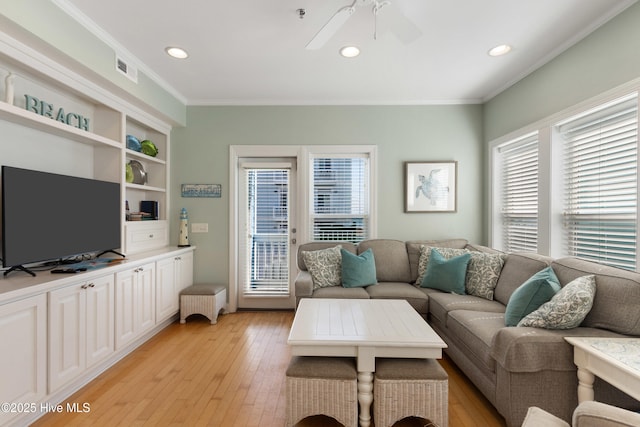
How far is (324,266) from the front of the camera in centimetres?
330

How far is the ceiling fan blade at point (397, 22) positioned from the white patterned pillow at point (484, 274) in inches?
83.3

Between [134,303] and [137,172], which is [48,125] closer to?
[137,172]

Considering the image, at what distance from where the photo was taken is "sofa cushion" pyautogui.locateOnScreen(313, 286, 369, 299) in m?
2.98

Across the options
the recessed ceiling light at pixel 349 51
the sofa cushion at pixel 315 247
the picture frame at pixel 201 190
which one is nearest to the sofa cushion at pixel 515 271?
the sofa cushion at pixel 315 247

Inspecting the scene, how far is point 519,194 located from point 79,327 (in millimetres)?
4158

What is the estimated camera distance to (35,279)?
1907 mm

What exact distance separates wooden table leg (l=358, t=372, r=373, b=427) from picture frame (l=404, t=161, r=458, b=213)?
251 centimetres

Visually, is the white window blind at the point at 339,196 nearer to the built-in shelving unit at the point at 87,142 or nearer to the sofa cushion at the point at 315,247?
the sofa cushion at the point at 315,247

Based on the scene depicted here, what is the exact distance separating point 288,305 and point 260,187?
5.26 ft

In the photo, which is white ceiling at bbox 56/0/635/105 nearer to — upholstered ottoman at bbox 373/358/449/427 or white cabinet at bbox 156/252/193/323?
white cabinet at bbox 156/252/193/323

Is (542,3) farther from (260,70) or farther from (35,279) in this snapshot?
(35,279)

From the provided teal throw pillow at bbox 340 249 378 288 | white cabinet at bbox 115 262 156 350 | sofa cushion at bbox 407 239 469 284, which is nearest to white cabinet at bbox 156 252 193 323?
white cabinet at bbox 115 262 156 350

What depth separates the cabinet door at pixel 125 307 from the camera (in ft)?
8.33

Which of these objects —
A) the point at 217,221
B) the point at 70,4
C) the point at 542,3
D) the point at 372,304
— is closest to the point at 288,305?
the point at 217,221
